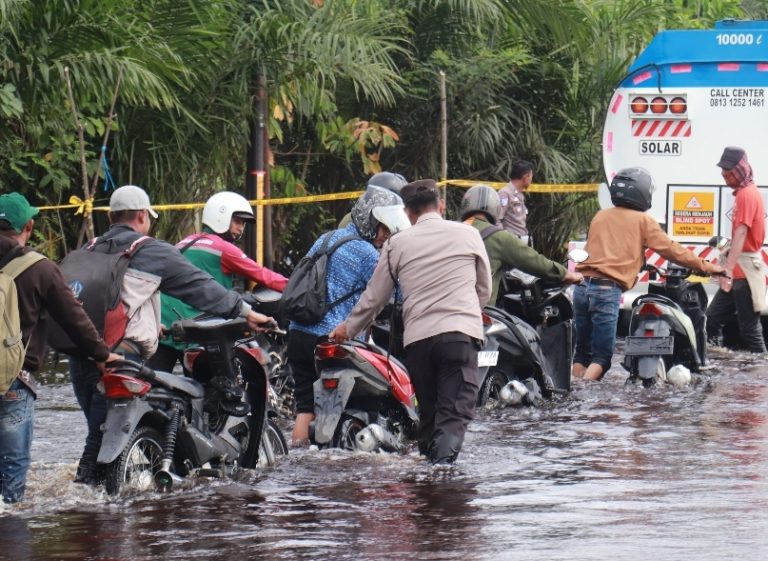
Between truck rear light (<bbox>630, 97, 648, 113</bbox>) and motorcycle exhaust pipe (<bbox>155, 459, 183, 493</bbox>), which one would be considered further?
truck rear light (<bbox>630, 97, 648, 113</bbox>)

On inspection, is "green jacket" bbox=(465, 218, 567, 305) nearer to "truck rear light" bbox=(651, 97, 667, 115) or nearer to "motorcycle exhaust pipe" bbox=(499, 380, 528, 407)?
"motorcycle exhaust pipe" bbox=(499, 380, 528, 407)

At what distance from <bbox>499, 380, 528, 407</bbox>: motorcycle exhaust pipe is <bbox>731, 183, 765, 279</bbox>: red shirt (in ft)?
11.3

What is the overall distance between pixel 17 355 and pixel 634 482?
10.3ft

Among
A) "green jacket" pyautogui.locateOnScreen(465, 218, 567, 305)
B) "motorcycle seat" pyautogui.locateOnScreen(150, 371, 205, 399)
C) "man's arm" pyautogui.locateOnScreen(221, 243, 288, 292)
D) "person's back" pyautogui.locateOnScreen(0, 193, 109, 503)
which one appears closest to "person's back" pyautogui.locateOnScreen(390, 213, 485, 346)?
"motorcycle seat" pyautogui.locateOnScreen(150, 371, 205, 399)

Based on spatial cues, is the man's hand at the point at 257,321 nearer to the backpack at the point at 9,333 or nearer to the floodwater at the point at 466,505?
the floodwater at the point at 466,505

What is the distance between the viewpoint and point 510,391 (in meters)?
11.7

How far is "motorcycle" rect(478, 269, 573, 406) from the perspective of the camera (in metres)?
11.7

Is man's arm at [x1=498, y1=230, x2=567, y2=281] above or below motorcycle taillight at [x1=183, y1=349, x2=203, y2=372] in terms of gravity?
above

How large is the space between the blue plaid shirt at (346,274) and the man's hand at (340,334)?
455mm

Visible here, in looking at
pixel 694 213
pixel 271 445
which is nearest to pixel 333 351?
pixel 271 445

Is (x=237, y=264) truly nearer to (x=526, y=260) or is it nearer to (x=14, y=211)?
(x=526, y=260)

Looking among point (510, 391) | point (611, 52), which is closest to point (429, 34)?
point (611, 52)

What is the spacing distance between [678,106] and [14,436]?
9.03 metres

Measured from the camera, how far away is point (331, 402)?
31.0 feet
